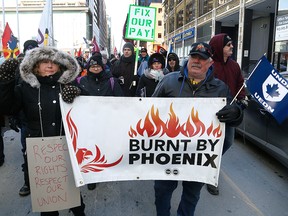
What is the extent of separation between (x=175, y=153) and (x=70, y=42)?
299 ft

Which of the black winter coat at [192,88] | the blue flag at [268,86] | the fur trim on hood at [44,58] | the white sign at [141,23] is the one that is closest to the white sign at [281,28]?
the white sign at [141,23]

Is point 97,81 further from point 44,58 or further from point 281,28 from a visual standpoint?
point 281,28

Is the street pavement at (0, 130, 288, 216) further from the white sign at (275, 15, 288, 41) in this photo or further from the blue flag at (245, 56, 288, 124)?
the white sign at (275, 15, 288, 41)

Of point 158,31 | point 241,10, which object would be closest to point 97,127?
point 241,10

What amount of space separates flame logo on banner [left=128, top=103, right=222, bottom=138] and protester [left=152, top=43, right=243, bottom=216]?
0.16m

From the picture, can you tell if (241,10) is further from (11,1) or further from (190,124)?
(11,1)

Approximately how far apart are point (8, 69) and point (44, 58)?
30 centimetres

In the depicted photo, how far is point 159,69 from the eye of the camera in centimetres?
501

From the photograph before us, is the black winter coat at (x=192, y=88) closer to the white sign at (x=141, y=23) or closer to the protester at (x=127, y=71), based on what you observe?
the white sign at (x=141, y=23)

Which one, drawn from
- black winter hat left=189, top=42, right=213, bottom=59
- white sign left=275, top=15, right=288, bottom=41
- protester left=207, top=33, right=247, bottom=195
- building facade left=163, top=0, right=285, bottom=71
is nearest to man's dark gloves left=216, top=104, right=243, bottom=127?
black winter hat left=189, top=42, right=213, bottom=59

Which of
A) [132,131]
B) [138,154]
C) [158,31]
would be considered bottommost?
[138,154]

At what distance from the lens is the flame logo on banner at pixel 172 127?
2.44 meters

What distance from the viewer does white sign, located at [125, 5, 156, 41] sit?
5.47 metres

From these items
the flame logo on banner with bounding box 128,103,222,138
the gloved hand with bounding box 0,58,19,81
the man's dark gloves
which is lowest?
the flame logo on banner with bounding box 128,103,222,138
